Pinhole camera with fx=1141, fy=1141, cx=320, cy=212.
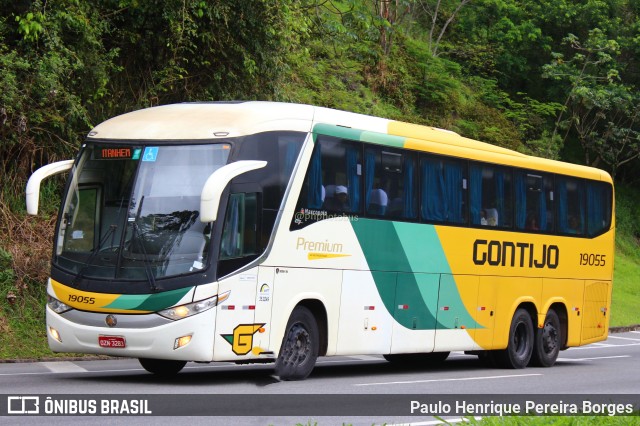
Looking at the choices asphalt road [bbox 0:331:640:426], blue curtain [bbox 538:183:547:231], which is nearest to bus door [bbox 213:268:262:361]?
asphalt road [bbox 0:331:640:426]

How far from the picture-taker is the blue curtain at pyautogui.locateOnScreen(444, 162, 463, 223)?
18562mm

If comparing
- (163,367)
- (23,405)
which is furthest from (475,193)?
(23,405)

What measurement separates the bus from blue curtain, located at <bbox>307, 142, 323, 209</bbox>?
1.1 inches

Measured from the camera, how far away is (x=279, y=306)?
1482cm

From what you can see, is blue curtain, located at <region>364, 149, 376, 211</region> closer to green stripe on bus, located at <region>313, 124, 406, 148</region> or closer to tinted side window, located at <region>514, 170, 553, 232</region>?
green stripe on bus, located at <region>313, 124, 406, 148</region>

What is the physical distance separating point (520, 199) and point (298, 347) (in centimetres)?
682

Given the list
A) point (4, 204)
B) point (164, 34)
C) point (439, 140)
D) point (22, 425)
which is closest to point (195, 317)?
point (22, 425)

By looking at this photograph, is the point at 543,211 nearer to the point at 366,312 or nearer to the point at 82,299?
the point at 366,312

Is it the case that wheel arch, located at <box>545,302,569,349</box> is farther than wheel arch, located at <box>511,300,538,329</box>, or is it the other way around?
wheel arch, located at <box>545,302,569,349</box>

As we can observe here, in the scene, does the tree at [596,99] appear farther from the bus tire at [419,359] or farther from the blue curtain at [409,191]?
the blue curtain at [409,191]

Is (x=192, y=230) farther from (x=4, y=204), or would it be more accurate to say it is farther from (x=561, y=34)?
(x=561, y=34)

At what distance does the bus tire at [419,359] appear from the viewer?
20625 mm

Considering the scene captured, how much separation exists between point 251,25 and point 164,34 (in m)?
1.82

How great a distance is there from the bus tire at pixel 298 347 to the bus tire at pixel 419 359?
5170mm
